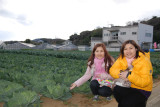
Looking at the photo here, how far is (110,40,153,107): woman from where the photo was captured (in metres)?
2.25

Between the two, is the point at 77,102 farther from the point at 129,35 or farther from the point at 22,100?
the point at 129,35

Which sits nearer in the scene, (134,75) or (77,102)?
(134,75)

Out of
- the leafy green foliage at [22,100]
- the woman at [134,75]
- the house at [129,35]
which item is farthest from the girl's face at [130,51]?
the house at [129,35]

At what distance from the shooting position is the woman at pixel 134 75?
7.38 feet

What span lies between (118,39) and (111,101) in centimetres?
3178

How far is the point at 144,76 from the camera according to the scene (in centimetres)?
223

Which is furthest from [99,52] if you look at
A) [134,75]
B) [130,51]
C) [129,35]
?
[129,35]

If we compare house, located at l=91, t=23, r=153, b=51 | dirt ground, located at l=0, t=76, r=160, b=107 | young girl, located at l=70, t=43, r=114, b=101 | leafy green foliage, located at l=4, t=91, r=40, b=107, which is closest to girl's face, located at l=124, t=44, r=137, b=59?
young girl, located at l=70, t=43, r=114, b=101

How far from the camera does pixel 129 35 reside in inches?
1246

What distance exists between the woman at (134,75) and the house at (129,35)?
3016 cm

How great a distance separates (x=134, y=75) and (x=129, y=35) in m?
31.6

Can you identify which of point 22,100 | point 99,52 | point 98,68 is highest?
point 99,52

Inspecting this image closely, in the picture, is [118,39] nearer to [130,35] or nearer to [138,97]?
[130,35]

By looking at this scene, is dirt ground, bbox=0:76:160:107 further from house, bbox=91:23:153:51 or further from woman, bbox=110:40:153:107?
house, bbox=91:23:153:51
